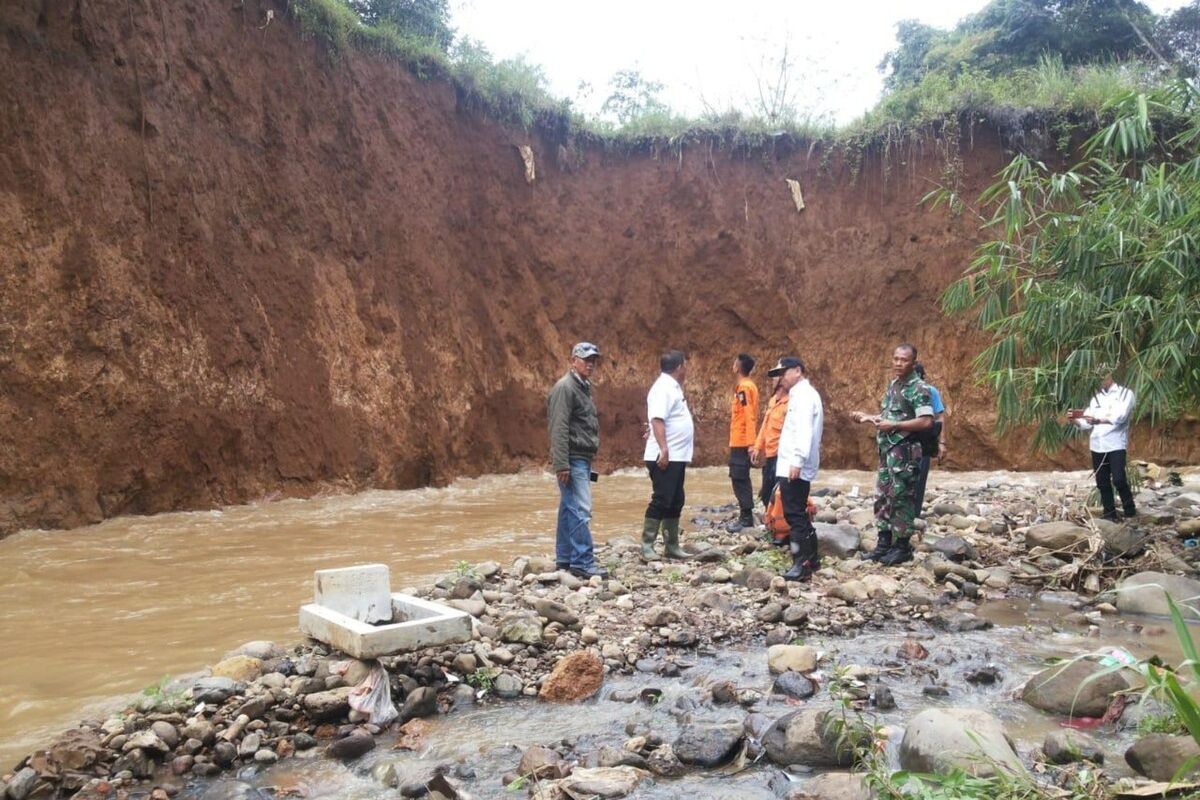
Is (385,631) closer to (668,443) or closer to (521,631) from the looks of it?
(521,631)

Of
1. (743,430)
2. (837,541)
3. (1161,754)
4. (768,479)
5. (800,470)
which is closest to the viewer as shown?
(1161,754)

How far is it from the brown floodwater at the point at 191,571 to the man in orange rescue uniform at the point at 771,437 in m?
1.73

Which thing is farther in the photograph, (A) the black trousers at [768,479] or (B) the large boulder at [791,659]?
(A) the black trousers at [768,479]

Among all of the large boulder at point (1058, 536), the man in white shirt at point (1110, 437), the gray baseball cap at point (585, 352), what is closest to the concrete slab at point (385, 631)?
the gray baseball cap at point (585, 352)

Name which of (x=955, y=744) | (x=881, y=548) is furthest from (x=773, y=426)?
(x=955, y=744)

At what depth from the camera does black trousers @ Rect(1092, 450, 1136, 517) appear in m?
7.04

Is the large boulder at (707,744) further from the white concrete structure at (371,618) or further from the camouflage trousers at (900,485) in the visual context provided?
the camouflage trousers at (900,485)

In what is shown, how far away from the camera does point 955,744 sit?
2982 millimetres

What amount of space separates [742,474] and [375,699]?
4.84 metres

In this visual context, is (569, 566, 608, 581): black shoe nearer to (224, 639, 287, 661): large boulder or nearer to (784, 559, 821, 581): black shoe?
(784, 559, 821, 581): black shoe

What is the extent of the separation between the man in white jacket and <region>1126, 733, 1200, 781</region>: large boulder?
3.06m

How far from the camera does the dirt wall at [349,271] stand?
8.72 m

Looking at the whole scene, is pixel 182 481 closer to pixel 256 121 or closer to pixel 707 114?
pixel 256 121

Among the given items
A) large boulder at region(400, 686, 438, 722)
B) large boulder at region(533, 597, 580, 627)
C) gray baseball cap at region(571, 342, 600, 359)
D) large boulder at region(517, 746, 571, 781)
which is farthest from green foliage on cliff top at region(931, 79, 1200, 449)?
large boulder at region(400, 686, 438, 722)
